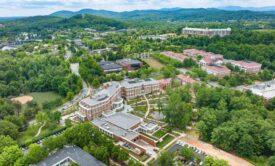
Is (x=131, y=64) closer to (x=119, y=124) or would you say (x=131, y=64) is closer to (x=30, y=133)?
(x=119, y=124)

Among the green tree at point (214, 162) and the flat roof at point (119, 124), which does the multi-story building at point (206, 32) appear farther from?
the green tree at point (214, 162)

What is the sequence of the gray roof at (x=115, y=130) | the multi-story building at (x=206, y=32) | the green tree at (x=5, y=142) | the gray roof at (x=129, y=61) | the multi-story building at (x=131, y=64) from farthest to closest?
the multi-story building at (x=206, y=32)
the gray roof at (x=129, y=61)
the multi-story building at (x=131, y=64)
the gray roof at (x=115, y=130)
the green tree at (x=5, y=142)

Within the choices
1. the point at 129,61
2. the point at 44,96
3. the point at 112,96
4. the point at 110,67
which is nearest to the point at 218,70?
the point at 129,61

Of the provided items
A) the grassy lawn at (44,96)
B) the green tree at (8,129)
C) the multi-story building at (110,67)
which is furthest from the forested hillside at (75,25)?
the green tree at (8,129)

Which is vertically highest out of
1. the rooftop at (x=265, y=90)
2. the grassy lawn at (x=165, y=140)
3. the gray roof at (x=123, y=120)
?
the rooftop at (x=265, y=90)

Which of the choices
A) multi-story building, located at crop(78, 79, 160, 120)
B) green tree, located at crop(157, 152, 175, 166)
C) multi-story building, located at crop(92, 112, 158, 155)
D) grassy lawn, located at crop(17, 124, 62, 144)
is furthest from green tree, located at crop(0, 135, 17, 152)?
green tree, located at crop(157, 152, 175, 166)

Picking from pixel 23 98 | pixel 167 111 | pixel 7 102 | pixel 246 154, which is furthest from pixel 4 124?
pixel 246 154

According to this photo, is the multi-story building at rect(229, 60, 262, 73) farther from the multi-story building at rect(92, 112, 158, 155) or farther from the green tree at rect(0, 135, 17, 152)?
the green tree at rect(0, 135, 17, 152)

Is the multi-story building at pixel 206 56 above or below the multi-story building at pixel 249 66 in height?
above
